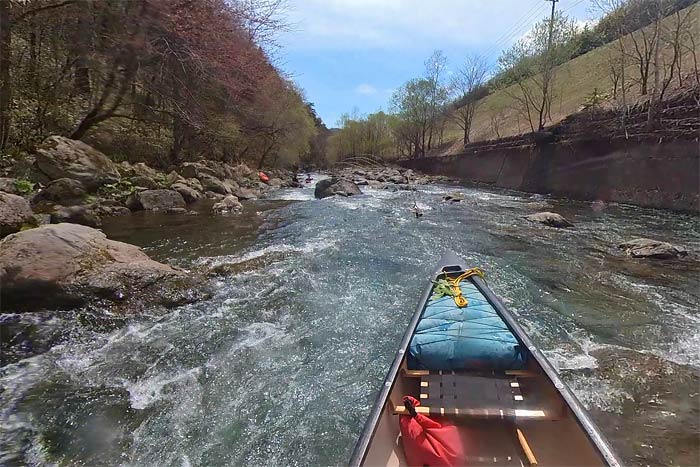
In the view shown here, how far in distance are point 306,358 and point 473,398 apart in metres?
2.18

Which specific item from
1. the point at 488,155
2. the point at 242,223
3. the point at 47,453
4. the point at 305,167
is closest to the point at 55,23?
the point at 242,223

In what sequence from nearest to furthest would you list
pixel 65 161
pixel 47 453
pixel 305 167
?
1. pixel 47 453
2. pixel 65 161
3. pixel 305 167

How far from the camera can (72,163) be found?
1152 cm

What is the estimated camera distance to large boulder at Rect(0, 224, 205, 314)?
5.20 meters

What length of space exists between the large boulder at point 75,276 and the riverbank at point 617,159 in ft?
53.7

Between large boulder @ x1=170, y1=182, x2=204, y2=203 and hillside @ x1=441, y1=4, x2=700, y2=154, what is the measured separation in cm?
2038

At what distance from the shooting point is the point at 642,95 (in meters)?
18.4

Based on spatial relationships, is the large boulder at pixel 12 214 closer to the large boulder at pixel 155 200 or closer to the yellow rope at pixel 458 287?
the large boulder at pixel 155 200

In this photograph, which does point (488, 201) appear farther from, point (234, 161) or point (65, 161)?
point (234, 161)

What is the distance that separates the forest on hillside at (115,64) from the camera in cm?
1191

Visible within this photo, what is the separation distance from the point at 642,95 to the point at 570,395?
69.7ft

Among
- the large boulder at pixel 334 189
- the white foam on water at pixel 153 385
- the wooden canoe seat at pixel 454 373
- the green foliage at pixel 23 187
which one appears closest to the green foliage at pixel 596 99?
the large boulder at pixel 334 189

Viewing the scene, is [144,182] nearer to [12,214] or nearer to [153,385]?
Result: [12,214]

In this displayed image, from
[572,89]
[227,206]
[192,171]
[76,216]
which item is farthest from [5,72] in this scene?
[572,89]
